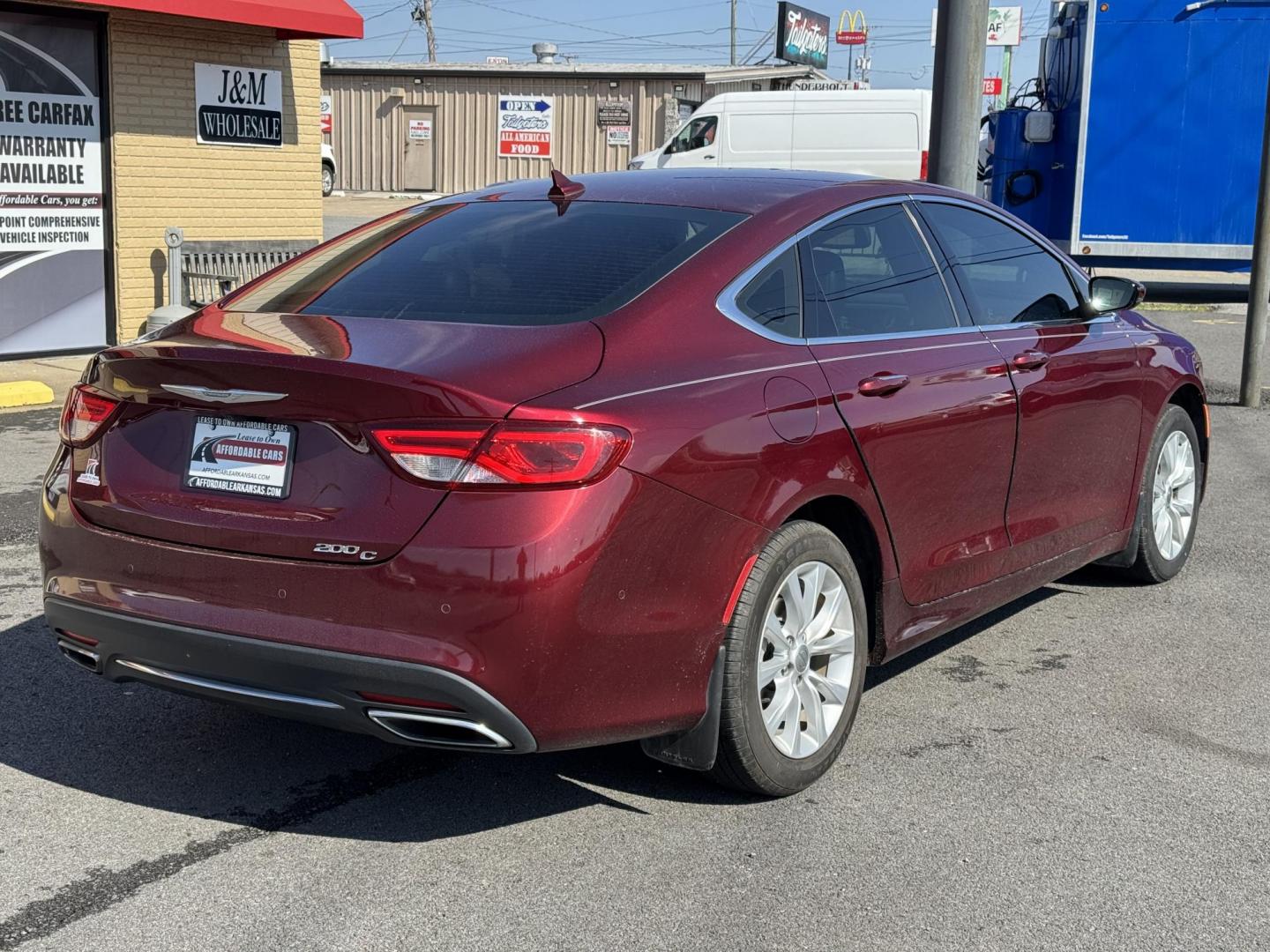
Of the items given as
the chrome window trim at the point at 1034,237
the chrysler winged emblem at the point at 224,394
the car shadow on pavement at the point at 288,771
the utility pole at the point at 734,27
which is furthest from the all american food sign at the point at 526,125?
the utility pole at the point at 734,27

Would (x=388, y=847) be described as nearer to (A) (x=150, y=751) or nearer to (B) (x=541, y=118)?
(A) (x=150, y=751)

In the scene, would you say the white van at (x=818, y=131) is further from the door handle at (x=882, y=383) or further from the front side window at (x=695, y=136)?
the door handle at (x=882, y=383)

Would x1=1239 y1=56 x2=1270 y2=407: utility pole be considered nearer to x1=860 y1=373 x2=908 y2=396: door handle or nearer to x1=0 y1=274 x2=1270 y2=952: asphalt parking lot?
x1=0 y1=274 x2=1270 y2=952: asphalt parking lot

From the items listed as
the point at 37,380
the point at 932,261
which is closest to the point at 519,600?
the point at 932,261

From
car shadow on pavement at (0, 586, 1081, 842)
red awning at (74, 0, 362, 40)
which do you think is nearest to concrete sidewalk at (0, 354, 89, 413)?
red awning at (74, 0, 362, 40)

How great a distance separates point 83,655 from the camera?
3.79 metres

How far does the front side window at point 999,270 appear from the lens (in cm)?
491

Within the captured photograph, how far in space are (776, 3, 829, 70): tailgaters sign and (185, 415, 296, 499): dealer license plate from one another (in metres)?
51.4

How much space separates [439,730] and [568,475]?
65 cm

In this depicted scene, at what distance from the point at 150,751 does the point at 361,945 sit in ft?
4.51

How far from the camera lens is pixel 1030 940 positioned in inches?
127

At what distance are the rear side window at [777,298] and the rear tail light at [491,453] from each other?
89 centimetres

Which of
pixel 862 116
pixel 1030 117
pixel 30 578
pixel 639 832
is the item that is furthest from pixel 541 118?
pixel 639 832

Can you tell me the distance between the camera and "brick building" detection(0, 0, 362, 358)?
12023mm
